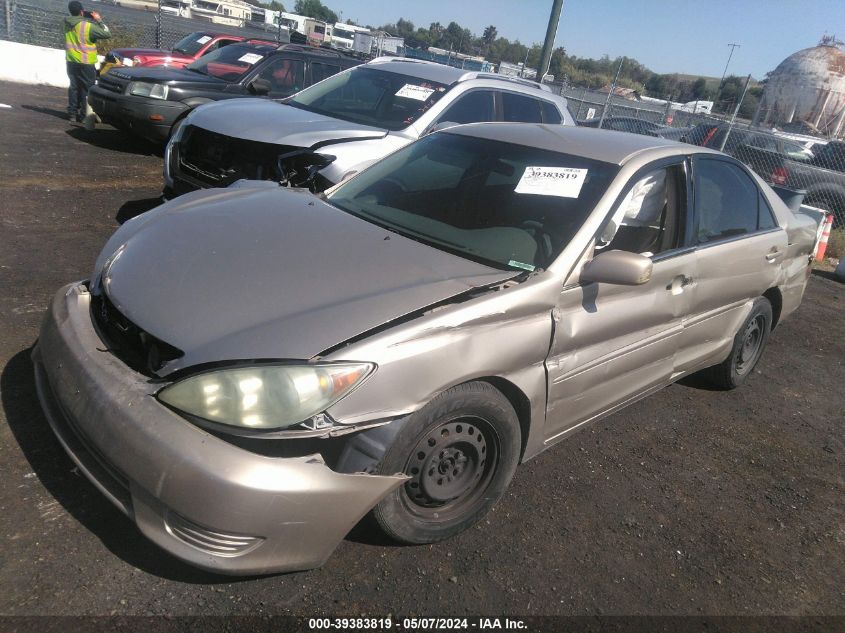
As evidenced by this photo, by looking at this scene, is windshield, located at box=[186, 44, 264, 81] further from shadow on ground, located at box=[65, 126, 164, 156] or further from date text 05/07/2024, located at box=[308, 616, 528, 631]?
date text 05/07/2024, located at box=[308, 616, 528, 631]

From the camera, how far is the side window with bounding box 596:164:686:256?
10.3ft

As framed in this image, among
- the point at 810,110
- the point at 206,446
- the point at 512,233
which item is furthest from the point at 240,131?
the point at 810,110

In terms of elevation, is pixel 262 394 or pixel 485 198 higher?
pixel 485 198

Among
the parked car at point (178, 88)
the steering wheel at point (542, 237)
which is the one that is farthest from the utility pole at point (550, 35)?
the steering wheel at point (542, 237)

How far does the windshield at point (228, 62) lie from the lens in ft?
33.7

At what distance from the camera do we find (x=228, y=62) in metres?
10.5

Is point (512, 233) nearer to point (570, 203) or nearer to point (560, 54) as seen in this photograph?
point (570, 203)

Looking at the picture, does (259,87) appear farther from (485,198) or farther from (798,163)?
(798,163)

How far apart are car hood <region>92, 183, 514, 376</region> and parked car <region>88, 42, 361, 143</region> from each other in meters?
5.76

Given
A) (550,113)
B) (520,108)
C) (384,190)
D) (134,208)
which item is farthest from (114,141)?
(384,190)

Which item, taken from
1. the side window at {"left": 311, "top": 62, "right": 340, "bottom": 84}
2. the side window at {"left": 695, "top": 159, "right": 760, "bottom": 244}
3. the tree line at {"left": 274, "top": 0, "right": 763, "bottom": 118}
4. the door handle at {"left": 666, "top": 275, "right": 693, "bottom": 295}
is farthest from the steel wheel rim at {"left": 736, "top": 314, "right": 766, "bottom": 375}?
the tree line at {"left": 274, "top": 0, "right": 763, "bottom": 118}

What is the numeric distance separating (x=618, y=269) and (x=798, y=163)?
11.8 m

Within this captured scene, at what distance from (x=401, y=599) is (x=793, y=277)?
3867 millimetres

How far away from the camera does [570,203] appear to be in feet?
10.2
